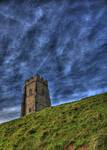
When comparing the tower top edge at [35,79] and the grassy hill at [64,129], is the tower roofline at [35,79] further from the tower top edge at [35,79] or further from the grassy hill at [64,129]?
the grassy hill at [64,129]

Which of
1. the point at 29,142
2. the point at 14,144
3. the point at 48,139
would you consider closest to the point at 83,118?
the point at 48,139

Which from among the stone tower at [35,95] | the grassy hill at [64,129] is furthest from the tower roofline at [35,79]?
the grassy hill at [64,129]

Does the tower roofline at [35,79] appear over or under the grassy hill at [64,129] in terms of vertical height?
over

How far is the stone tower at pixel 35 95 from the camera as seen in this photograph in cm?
7450

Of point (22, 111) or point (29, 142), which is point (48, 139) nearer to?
point (29, 142)

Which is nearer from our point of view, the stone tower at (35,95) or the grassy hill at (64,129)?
the grassy hill at (64,129)

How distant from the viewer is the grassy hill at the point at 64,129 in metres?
19.9

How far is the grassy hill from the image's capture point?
782 inches

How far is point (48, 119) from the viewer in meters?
28.6

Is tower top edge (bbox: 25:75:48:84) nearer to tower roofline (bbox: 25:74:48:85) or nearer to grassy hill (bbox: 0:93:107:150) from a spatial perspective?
tower roofline (bbox: 25:74:48:85)

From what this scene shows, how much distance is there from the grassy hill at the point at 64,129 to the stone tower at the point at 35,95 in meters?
41.7

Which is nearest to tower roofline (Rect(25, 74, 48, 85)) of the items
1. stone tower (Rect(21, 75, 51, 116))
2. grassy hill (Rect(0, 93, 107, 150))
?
stone tower (Rect(21, 75, 51, 116))

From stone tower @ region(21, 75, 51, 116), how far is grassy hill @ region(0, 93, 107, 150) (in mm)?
41673

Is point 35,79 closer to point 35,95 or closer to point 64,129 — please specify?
point 35,95
